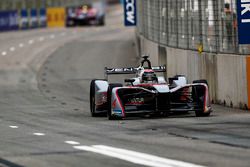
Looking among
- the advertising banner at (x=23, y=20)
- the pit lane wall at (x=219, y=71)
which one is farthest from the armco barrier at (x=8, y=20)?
the pit lane wall at (x=219, y=71)

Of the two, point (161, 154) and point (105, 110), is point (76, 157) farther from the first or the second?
point (105, 110)

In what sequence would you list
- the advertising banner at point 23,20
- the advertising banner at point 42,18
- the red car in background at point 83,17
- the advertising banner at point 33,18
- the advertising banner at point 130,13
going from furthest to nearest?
the advertising banner at point 42,18 → the advertising banner at point 33,18 → the red car in background at point 83,17 → the advertising banner at point 23,20 → the advertising banner at point 130,13

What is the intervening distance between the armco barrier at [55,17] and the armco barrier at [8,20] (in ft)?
25.2

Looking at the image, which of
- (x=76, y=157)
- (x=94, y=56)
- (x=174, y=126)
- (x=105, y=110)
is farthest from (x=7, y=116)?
(x=94, y=56)

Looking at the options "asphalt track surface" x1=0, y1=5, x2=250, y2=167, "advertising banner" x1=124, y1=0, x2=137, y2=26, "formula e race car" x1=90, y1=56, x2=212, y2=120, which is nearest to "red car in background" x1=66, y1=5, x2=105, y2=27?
"advertising banner" x1=124, y1=0, x2=137, y2=26

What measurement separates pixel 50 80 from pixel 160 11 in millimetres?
6106

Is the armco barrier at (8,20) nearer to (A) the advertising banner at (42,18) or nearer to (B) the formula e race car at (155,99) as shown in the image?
(A) the advertising banner at (42,18)

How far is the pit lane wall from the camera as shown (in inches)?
896

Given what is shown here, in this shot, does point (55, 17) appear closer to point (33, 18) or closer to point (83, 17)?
point (33, 18)

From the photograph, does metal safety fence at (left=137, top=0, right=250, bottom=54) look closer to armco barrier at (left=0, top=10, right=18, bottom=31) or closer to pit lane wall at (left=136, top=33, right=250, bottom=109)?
pit lane wall at (left=136, top=33, right=250, bottom=109)

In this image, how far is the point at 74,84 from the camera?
111 ft

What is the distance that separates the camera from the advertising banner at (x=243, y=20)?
70.3ft

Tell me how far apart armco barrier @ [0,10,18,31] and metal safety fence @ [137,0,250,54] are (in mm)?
44548

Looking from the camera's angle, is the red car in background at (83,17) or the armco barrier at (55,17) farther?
the armco barrier at (55,17)
